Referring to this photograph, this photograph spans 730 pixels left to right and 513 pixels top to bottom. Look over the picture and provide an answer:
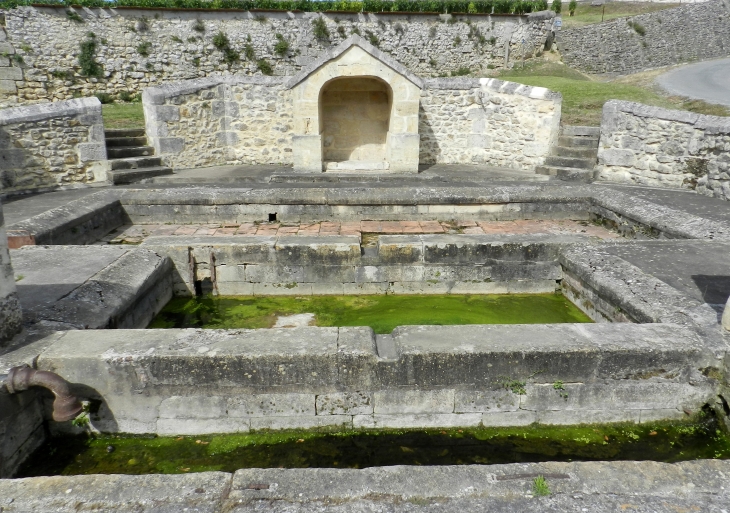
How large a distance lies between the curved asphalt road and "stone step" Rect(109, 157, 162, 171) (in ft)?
47.4

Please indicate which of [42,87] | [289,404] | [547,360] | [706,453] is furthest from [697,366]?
[42,87]

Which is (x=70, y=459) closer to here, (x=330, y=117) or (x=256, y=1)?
(x=330, y=117)

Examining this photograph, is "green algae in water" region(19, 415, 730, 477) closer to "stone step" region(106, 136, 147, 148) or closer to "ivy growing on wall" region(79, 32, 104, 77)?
"stone step" region(106, 136, 147, 148)

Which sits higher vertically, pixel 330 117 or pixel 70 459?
pixel 330 117

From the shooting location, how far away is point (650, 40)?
1011 inches

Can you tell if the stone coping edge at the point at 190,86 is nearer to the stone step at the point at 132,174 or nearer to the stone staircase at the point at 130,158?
the stone staircase at the point at 130,158

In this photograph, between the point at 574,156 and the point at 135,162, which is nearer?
the point at 135,162

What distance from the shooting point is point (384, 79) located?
10531 mm

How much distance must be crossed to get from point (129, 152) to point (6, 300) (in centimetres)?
851

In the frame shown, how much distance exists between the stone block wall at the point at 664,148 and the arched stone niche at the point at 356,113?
4.01m

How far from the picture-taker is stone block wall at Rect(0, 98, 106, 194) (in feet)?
27.5

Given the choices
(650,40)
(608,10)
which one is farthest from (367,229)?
(608,10)

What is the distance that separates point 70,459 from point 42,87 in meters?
18.3

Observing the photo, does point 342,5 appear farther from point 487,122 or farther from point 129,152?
point 129,152
